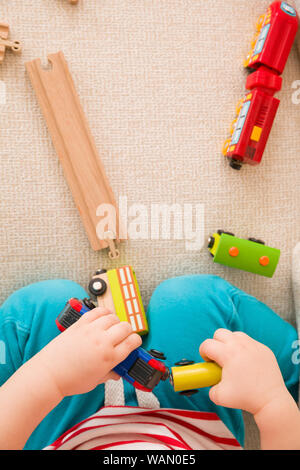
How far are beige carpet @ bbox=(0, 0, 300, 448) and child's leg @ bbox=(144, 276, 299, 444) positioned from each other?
7 centimetres

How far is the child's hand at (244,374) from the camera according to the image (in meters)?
0.46

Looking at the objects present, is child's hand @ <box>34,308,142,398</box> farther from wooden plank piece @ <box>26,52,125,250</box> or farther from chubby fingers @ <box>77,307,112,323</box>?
wooden plank piece @ <box>26,52,125,250</box>

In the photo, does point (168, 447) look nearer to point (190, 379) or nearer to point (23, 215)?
point (190, 379)

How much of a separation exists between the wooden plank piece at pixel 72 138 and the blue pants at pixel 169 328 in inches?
5.8

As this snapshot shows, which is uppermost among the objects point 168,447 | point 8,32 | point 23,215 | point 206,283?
point 8,32

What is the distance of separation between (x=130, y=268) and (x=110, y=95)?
33 centimetres

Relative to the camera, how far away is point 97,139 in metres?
0.70

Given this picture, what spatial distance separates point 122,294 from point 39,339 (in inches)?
6.1

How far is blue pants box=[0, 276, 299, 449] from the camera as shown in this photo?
58 cm

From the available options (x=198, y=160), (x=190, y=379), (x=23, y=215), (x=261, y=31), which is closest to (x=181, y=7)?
(x=261, y=31)

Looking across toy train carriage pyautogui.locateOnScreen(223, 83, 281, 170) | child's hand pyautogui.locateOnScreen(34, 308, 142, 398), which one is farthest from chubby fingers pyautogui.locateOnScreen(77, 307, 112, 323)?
toy train carriage pyautogui.locateOnScreen(223, 83, 281, 170)

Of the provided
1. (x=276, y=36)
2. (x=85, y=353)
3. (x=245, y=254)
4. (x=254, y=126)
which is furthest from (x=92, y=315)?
(x=276, y=36)

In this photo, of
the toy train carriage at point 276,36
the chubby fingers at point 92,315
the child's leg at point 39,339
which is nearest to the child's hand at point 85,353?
the chubby fingers at point 92,315

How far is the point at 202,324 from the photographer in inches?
24.0
